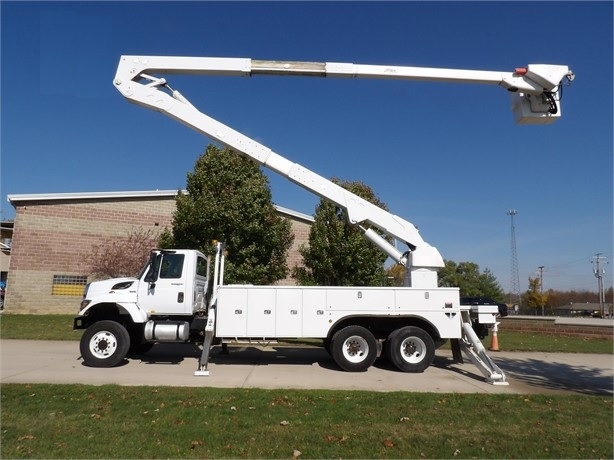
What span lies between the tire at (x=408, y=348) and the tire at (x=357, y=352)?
447 mm

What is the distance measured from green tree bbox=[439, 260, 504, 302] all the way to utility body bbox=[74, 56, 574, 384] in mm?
51057

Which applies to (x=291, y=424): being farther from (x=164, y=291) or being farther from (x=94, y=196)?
(x=94, y=196)

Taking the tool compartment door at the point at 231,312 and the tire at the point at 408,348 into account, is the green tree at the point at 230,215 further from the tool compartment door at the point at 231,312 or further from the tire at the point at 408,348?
the tire at the point at 408,348

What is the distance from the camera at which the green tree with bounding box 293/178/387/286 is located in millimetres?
21406

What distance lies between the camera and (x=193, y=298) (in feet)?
34.7

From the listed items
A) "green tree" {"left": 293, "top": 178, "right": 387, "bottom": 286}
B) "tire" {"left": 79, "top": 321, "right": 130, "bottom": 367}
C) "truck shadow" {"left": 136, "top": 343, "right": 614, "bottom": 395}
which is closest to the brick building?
"green tree" {"left": 293, "top": 178, "right": 387, "bottom": 286}

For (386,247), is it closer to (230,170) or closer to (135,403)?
(135,403)

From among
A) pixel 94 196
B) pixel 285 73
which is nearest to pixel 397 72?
pixel 285 73

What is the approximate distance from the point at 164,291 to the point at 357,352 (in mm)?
4579

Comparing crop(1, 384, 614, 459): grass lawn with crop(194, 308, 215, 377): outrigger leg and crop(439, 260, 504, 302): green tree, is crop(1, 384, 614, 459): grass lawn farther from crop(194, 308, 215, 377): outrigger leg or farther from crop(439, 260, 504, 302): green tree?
crop(439, 260, 504, 302): green tree

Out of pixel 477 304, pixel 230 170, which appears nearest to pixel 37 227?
pixel 230 170

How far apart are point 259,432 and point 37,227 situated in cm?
2557

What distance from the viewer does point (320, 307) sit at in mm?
9992

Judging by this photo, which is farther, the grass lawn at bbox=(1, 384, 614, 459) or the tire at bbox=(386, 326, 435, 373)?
the tire at bbox=(386, 326, 435, 373)
